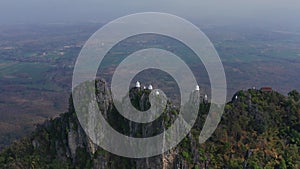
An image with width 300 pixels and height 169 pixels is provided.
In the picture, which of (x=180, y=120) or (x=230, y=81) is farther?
(x=230, y=81)

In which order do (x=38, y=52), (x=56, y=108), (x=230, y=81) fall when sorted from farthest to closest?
(x=38, y=52)
(x=230, y=81)
(x=56, y=108)

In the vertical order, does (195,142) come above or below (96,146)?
above

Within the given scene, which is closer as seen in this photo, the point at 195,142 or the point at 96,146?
the point at 195,142

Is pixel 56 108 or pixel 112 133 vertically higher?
pixel 112 133

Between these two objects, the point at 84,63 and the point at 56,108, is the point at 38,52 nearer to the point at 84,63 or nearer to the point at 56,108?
the point at 84,63

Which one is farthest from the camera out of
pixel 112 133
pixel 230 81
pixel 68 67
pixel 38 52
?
pixel 38 52

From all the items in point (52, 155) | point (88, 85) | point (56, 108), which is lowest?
point (56, 108)

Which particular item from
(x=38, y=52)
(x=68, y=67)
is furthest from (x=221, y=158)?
(x=38, y=52)

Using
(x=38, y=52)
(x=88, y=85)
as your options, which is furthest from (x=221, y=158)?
(x=38, y=52)
